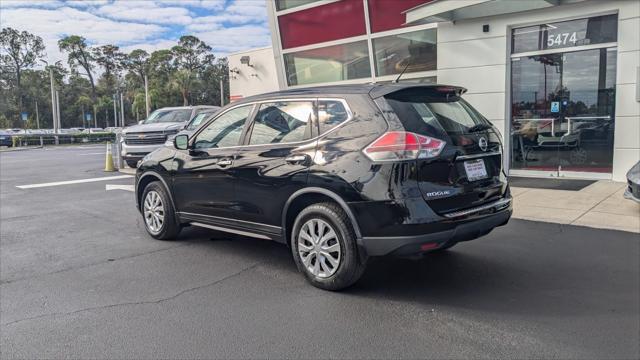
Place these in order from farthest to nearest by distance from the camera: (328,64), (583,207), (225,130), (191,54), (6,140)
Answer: (191,54), (6,140), (328,64), (583,207), (225,130)

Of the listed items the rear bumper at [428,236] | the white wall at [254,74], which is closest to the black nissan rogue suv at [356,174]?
the rear bumper at [428,236]

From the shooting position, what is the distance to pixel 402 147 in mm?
3971

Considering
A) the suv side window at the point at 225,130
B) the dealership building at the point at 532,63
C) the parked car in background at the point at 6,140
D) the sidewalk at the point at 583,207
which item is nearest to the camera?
the suv side window at the point at 225,130

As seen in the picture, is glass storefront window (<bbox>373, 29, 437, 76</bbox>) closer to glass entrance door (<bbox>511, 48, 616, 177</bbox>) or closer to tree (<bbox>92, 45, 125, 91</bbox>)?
glass entrance door (<bbox>511, 48, 616, 177</bbox>)

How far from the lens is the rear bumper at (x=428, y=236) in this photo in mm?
3926

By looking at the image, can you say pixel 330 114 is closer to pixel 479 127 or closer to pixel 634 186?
pixel 479 127

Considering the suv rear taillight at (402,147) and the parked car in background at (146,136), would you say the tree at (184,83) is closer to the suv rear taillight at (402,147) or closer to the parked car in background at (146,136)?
the parked car in background at (146,136)

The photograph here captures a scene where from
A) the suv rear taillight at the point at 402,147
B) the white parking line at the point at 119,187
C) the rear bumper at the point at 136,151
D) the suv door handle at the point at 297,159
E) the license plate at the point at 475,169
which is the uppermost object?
the suv rear taillight at the point at 402,147

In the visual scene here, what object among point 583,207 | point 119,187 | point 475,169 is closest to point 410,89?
point 475,169

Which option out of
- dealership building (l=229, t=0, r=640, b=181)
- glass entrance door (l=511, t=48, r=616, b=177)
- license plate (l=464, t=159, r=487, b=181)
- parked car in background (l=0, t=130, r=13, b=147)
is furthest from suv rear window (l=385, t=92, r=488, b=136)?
parked car in background (l=0, t=130, r=13, b=147)

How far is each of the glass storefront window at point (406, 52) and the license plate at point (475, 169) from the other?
8327 millimetres

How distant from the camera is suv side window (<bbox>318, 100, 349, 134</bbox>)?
4.38m

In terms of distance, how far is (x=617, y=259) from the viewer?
521cm

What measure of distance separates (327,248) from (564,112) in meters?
8.05
